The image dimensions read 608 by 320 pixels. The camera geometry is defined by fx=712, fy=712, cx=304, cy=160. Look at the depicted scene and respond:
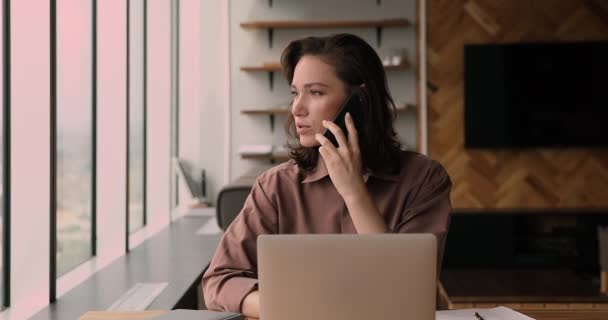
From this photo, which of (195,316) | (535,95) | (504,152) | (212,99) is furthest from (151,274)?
(535,95)

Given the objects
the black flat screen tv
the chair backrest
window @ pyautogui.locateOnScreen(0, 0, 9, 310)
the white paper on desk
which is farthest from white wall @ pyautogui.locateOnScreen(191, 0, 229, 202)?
the white paper on desk

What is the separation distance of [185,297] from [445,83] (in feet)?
12.2

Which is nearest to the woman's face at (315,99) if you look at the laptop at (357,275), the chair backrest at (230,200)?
the laptop at (357,275)

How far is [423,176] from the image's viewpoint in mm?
1733

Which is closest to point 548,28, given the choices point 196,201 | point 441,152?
point 441,152

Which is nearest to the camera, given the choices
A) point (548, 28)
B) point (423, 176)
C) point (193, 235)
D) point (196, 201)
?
point (423, 176)

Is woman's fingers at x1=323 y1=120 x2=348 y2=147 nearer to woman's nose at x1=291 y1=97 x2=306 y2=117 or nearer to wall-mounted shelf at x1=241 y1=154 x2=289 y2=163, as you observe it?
woman's nose at x1=291 y1=97 x2=306 y2=117

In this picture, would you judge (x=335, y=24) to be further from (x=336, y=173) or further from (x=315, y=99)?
(x=336, y=173)

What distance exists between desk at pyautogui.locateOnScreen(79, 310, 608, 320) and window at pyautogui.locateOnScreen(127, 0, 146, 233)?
258cm

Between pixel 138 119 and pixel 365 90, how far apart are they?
8.75ft

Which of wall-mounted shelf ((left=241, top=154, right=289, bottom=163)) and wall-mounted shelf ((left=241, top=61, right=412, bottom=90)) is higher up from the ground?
wall-mounted shelf ((left=241, top=61, right=412, bottom=90))

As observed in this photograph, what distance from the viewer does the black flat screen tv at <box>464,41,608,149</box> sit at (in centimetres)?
543

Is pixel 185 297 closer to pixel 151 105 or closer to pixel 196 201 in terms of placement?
pixel 151 105

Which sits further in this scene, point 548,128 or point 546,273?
point 548,128
